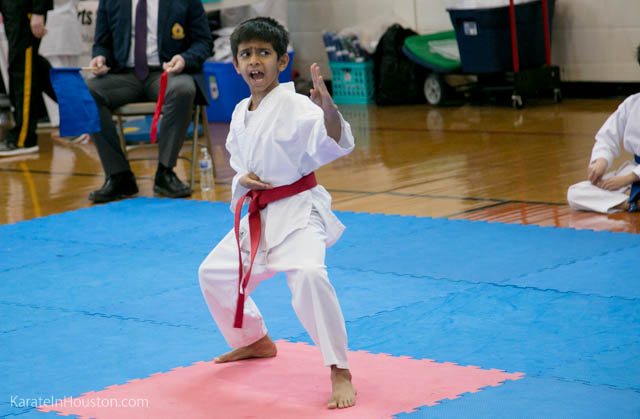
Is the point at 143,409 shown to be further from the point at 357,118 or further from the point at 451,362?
the point at 357,118

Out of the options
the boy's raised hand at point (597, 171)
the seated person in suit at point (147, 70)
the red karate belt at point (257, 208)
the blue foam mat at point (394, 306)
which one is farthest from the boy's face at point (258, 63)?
the seated person in suit at point (147, 70)

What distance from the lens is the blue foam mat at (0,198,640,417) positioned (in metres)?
2.85

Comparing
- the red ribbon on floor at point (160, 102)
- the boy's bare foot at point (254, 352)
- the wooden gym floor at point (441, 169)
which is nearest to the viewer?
the boy's bare foot at point (254, 352)

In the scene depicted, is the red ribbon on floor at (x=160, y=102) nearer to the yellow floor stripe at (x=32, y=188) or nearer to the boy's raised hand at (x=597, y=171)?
the yellow floor stripe at (x=32, y=188)

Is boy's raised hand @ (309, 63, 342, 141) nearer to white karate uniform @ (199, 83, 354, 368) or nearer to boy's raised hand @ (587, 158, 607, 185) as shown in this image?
white karate uniform @ (199, 83, 354, 368)

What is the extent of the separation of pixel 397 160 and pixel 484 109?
2629 mm

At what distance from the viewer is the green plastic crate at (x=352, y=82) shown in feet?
34.2

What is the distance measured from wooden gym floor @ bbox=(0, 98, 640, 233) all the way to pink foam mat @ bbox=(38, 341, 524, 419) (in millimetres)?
1966

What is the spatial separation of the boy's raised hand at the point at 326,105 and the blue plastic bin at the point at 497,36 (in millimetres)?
6335

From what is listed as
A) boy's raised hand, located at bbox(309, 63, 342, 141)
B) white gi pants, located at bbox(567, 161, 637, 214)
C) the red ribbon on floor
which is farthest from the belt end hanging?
the red ribbon on floor

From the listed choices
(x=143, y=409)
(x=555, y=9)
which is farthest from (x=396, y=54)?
(x=143, y=409)

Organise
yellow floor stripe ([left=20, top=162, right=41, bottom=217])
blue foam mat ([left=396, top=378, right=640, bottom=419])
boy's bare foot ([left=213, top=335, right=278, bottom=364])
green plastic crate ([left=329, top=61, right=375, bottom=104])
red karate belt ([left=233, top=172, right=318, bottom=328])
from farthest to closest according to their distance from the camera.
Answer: green plastic crate ([left=329, top=61, right=375, bottom=104]) < yellow floor stripe ([left=20, top=162, right=41, bottom=217]) < boy's bare foot ([left=213, top=335, right=278, bottom=364]) < red karate belt ([left=233, top=172, right=318, bottom=328]) < blue foam mat ([left=396, top=378, right=640, bottom=419])

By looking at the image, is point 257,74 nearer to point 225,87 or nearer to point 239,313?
point 239,313

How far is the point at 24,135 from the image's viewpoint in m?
8.53
